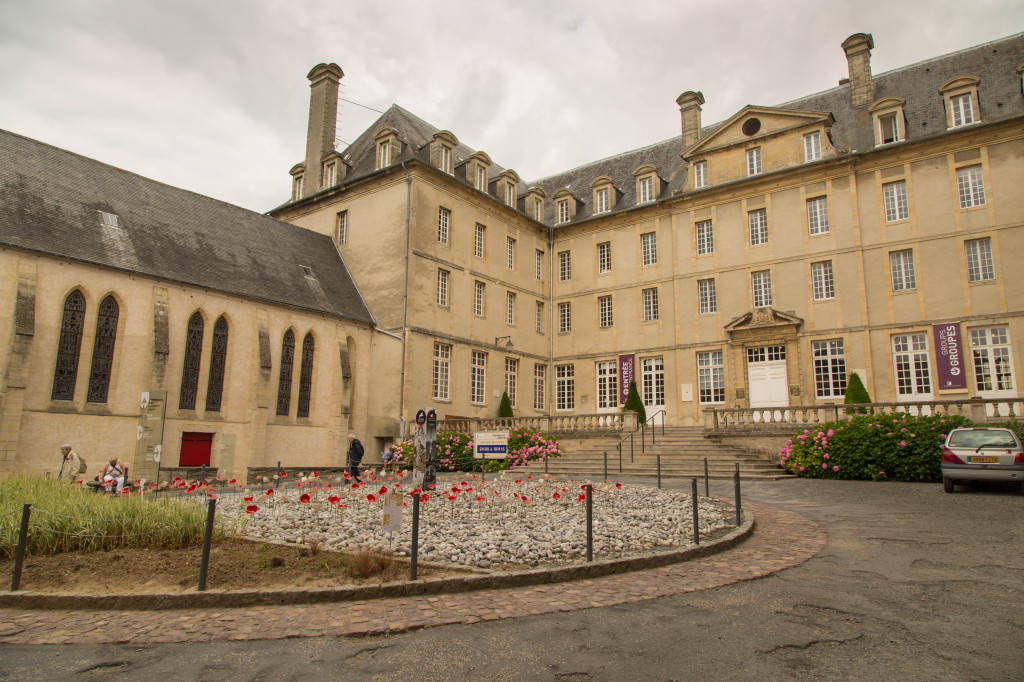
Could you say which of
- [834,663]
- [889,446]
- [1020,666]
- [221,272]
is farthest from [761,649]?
[221,272]

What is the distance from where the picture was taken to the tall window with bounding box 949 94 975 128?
74.5 feet

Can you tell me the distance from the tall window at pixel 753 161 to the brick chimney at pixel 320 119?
1863cm

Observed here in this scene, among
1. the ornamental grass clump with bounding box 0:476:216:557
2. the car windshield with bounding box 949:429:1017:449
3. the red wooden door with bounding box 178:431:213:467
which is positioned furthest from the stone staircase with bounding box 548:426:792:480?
the ornamental grass clump with bounding box 0:476:216:557

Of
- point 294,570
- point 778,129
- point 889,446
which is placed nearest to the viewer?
point 294,570

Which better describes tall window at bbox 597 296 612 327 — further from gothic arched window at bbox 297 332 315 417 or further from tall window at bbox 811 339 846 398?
gothic arched window at bbox 297 332 315 417

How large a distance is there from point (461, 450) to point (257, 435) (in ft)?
22.0

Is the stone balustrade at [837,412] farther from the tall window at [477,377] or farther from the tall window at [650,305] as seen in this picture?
the tall window at [477,377]

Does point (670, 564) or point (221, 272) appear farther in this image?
point (221, 272)

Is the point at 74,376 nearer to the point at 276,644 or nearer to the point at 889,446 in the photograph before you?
the point at 276,644

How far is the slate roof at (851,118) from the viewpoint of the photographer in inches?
914

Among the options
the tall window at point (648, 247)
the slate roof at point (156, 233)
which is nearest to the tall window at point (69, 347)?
the slate roof at point (156, 233)

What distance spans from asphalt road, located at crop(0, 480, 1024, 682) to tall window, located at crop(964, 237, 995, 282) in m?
19.2

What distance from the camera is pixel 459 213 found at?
27.4 meters

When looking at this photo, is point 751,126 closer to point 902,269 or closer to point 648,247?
point 648,247
